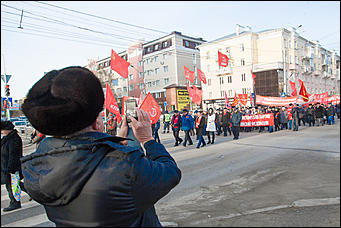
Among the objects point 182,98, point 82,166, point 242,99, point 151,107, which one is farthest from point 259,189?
point 82,166

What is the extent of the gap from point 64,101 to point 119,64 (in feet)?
5.37

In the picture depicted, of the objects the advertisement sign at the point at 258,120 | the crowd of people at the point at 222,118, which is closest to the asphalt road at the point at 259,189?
the crowd of people at the point at 222,118

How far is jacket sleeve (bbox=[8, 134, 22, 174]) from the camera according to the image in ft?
15.3

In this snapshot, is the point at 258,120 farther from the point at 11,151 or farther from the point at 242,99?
the point at 11,151

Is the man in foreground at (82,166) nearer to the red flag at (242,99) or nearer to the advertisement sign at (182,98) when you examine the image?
the advertisement sign at (182,98)

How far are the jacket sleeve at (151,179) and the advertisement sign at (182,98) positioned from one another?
201cm

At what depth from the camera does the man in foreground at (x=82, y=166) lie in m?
1.12

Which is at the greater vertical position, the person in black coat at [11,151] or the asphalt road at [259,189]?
the person in black coat at [11,151]

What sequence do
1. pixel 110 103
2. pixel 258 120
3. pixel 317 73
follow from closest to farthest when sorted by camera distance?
1. pixel 110 103
2. pixel 317 73
3. pixel 258 120

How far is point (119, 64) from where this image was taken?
2.73 m

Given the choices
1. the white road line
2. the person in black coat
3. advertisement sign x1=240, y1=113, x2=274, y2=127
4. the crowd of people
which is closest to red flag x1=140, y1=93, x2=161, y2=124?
the crowd of people

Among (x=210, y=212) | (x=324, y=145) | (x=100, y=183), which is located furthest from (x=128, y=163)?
(x=324, y=145)

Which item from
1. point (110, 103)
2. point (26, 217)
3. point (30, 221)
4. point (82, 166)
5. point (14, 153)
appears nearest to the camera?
point (82, 166)

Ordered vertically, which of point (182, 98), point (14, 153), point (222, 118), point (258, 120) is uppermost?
point (182, 98)
